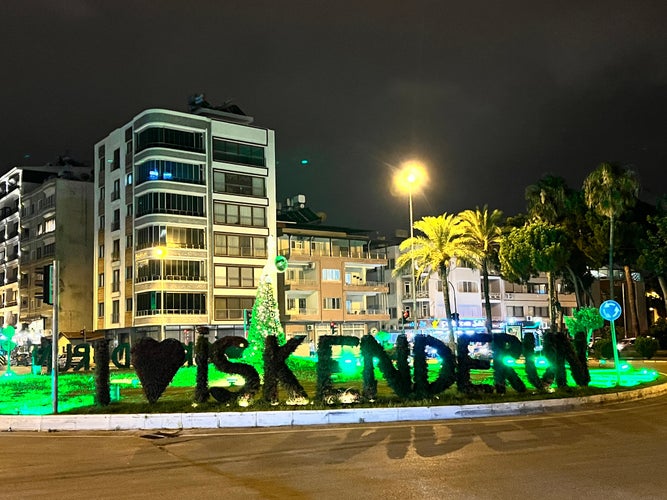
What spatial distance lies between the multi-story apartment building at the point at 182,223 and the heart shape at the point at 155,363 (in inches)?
1830

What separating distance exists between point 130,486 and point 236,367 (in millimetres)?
8377

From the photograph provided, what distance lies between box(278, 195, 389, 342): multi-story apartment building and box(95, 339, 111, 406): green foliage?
5428cm

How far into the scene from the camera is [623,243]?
62062mm

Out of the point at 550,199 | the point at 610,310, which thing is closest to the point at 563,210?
the point at 550,199

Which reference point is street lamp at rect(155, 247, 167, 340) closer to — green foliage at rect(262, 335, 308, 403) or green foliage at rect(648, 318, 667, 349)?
green foliage at rect(648, 318, 667, 349)

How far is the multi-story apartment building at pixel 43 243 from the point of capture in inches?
3056

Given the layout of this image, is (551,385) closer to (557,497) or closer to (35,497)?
(557,497)

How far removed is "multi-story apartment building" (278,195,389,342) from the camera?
74.6 m

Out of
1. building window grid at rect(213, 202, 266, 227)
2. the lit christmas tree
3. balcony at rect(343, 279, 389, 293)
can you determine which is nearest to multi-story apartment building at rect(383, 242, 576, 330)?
balcony at rect(343, 279, 389, 293)

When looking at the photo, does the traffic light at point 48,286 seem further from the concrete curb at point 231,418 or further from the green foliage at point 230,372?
the green foliage at point 230,372

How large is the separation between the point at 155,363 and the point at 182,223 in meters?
49.3

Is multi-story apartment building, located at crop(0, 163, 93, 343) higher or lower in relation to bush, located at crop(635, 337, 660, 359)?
higher

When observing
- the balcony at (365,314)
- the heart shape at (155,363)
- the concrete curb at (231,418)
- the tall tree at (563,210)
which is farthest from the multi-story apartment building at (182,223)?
the concrete curb at (231,418)

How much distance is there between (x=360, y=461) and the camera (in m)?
11.3
